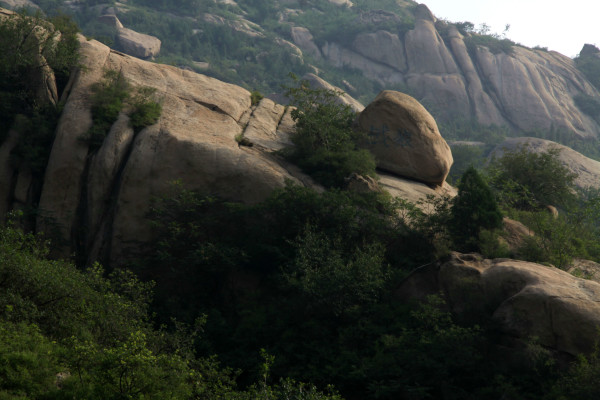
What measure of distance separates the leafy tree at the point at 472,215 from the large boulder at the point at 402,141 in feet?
13.3

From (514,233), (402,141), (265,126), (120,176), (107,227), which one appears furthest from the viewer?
(265,126)

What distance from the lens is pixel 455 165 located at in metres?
44.3

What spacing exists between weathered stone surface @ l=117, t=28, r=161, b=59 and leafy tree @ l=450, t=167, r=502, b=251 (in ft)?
155

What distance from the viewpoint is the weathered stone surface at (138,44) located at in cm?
5500

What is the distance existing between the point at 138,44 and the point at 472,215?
1916 inches

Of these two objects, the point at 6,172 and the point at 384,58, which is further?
the point at 384,58

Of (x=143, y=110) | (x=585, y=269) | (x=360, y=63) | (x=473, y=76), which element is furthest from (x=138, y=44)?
(x=585, y=269)

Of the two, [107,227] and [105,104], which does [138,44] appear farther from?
[107,227]

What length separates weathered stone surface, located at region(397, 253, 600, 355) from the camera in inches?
402

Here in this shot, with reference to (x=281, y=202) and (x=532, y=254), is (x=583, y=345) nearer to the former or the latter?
(x=532, y=254)

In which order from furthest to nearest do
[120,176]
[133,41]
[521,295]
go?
[133,41]
[120,176]
[521,295]

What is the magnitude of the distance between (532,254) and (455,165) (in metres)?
31.6

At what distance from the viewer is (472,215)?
1422 centimetres

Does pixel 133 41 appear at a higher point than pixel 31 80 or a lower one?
lower
